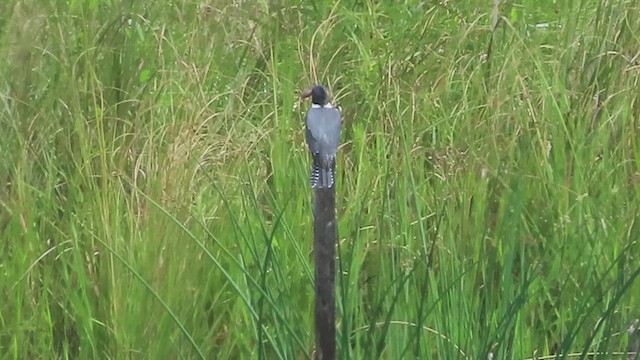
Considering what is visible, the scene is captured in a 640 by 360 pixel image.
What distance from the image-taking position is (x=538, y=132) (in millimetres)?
1905

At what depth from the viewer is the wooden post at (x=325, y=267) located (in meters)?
1.11

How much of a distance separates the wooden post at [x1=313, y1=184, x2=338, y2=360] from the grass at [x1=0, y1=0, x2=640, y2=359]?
15cm

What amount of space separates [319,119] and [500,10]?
179cm

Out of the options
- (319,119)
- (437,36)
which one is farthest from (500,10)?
(319,119)

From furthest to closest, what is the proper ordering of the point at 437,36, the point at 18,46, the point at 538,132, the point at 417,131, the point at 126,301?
1. the point at 437,36
2. the point at 18,46
3. the point at 417,131
4. the point at 538,132
5. the point at 126,301

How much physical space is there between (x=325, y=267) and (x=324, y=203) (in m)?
0.09

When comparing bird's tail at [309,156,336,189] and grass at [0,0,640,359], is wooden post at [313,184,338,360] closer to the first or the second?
bird's tail at [309,156,336,189]

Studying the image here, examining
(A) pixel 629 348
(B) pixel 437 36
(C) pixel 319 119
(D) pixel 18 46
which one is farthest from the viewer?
(B) pixel 437 36

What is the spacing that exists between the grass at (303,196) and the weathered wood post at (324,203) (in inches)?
6.1

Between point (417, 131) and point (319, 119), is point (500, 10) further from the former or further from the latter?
point (319, 119)

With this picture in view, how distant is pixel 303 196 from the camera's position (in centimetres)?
179

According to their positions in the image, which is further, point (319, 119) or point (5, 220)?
point (5, 220)

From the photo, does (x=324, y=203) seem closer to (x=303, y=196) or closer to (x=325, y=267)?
(x=325, y=267)

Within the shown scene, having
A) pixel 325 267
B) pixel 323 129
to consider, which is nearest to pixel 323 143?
pixel 323 129
